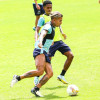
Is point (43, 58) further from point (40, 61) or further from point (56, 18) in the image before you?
point (56, 18)

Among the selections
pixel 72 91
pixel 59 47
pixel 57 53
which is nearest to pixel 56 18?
pixel 59 47

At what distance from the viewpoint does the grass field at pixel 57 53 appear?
10289mm

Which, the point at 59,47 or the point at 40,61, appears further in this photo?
the point at 59,47

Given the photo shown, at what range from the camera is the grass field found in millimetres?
10289

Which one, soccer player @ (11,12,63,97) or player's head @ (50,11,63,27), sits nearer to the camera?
soccer player @ (11,12,63,97)

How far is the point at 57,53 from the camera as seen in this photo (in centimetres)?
1584

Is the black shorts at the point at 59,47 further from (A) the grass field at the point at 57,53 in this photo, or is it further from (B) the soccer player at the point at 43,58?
(B) the soccer player at the point at 43,58

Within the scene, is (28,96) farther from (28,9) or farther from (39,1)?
(28,9)

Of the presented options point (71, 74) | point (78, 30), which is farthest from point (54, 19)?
point (78, 30)

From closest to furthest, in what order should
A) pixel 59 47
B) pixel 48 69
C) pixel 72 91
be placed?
pixel 72 91 < pixel 48 69 < pixel 59 47

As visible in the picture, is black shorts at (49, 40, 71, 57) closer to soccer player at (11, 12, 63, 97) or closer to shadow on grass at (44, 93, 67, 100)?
soccer player at (11, 12, 63, 97)

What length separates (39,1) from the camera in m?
21.4

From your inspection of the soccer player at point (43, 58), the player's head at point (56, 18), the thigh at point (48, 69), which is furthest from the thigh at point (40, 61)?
the player's head at point (56, 18)

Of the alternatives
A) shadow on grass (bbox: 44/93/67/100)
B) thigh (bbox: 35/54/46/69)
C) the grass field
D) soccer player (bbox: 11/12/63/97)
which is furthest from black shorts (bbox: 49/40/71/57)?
shadow on grass (bbox: 44/93/67/100)
